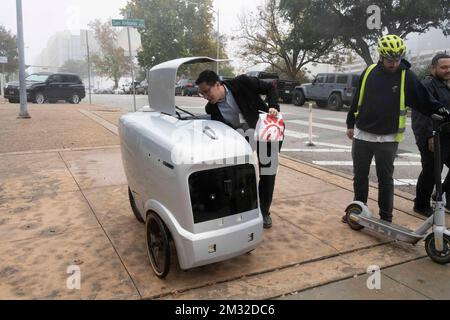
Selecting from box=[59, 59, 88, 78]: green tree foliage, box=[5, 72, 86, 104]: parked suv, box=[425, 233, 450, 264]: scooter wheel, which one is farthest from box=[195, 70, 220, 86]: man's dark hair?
box=[59, 59, 88, 78]: green tree foliage

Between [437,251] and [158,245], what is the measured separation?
239 centimetres

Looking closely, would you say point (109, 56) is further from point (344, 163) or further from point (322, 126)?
point (344, 163)

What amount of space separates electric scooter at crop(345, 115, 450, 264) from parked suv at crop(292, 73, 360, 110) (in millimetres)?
16039

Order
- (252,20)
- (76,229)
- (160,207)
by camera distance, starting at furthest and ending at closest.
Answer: (252,20)
(76,229)
(160,207)

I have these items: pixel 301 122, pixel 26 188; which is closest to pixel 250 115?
pixel 26 188

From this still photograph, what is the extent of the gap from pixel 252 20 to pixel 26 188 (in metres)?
34.2

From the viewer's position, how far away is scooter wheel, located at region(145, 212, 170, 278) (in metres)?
3.28

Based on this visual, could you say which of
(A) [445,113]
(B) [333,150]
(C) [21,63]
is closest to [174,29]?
(C) [21,63]

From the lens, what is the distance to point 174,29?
45.5 m

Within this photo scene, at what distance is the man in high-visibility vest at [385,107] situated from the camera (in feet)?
13.0

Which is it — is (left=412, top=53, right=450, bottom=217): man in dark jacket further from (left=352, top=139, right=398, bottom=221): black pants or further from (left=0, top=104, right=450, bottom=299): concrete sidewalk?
(left=352, top=139, right=398, bottom=221): black pants

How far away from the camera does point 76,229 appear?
173 inches
